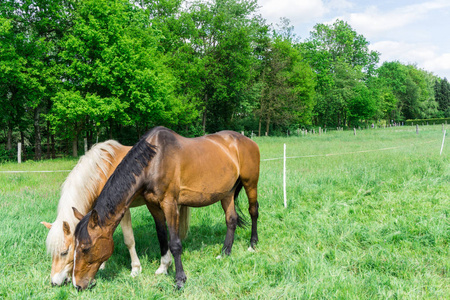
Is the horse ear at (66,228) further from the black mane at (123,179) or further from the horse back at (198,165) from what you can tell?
the horse back at (198,165)

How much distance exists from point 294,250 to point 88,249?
2.72 m

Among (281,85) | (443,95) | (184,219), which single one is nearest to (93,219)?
(184,219)

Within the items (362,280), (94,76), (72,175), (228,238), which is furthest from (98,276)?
(94,76)

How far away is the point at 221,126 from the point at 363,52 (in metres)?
35.6

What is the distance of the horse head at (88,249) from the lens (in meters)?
2.97

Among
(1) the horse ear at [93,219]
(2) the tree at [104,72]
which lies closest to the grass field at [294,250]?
(1) the horse ear at [93,219]

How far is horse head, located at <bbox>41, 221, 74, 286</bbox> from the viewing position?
3129 mm

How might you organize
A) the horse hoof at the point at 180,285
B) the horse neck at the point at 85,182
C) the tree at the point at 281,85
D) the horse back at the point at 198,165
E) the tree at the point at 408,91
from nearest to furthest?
the horse hoof at the point at 180,285
the horse neck at the point at 85,182
the horse back at the point at 198,165
the tree at the point at 281,85
the tree at the point at 408,91

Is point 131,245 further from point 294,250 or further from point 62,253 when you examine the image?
point 294,250

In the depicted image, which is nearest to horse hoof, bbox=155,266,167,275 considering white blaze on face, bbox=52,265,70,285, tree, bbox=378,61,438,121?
white blaze on face, bbox=52,265,70,285

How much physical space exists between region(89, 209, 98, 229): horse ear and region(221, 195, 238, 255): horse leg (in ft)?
6.36

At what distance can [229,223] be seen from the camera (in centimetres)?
445

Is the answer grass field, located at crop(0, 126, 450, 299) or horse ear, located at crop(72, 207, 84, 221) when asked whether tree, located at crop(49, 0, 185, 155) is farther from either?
horse ear, located at crop(72, 207, 84, 221)

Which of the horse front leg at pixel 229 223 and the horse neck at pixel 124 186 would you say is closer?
the horse neck at pixel 124 186
